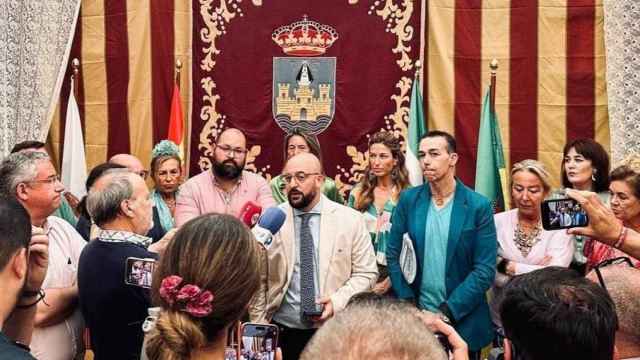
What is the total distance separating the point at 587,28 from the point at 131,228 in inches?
161

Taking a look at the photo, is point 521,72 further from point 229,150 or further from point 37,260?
point 37,260

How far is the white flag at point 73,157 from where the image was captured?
5.89m

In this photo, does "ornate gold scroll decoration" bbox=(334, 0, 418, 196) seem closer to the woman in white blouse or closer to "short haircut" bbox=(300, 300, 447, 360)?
the woman in white blouse

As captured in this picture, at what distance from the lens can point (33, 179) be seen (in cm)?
319

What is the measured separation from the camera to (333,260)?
3.92m

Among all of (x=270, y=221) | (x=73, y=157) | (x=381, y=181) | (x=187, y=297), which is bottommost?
(x=187, y=297)

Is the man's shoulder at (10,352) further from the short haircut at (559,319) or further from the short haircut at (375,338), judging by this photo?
the short haircut at (559,319)

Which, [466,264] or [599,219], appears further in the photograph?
[466,264]

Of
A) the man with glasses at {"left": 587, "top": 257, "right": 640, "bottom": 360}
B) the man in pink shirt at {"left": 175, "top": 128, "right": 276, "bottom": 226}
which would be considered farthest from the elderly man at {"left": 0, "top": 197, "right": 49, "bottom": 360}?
the man in pink shirt at {"left": 175, "top": 128, "right": 276, "bottom": 226}

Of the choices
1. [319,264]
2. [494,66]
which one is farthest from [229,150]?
[494,66]

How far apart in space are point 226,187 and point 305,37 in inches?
77.6

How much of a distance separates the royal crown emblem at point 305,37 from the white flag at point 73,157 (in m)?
1.63

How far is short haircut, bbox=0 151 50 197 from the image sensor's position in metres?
3.18

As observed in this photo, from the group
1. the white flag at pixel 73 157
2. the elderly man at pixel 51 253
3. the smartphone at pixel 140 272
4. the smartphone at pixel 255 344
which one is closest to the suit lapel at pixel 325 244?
the elderly man at pixel 51 253
